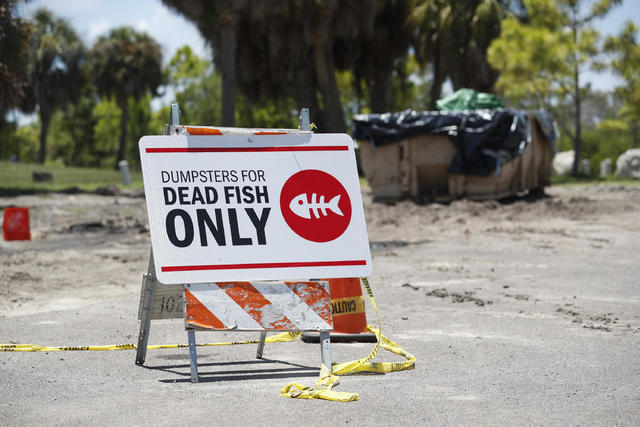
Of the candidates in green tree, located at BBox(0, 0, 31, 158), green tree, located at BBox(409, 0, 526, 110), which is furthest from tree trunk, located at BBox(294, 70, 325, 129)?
green tree, located at BBox(0, 0, 31, 158)

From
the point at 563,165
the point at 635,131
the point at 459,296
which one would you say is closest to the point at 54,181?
the point at 563,165

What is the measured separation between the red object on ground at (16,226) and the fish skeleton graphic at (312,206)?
8799 mm

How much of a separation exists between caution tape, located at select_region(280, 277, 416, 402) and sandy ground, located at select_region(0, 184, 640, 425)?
7 cm

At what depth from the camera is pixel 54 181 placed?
31.3m

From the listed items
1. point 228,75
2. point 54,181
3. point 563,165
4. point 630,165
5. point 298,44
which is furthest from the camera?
point 563,165

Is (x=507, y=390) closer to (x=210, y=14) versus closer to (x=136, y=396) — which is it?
(x=136, y=396)

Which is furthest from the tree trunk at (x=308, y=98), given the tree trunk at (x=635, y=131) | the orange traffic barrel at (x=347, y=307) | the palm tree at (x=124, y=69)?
the orange traffic barrel at (x=347, y=307)

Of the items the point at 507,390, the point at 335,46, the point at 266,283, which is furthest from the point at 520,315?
the point at 335,46

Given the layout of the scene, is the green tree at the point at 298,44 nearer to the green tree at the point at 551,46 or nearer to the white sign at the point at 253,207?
the green tree at the point at 551,46

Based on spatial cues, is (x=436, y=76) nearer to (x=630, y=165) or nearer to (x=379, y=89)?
(x=379, y=89)

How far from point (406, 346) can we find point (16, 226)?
357 inches

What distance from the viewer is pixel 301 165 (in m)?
4.87

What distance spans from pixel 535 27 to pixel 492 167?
16543 mm

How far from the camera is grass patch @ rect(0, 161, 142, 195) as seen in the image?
25.4 m
